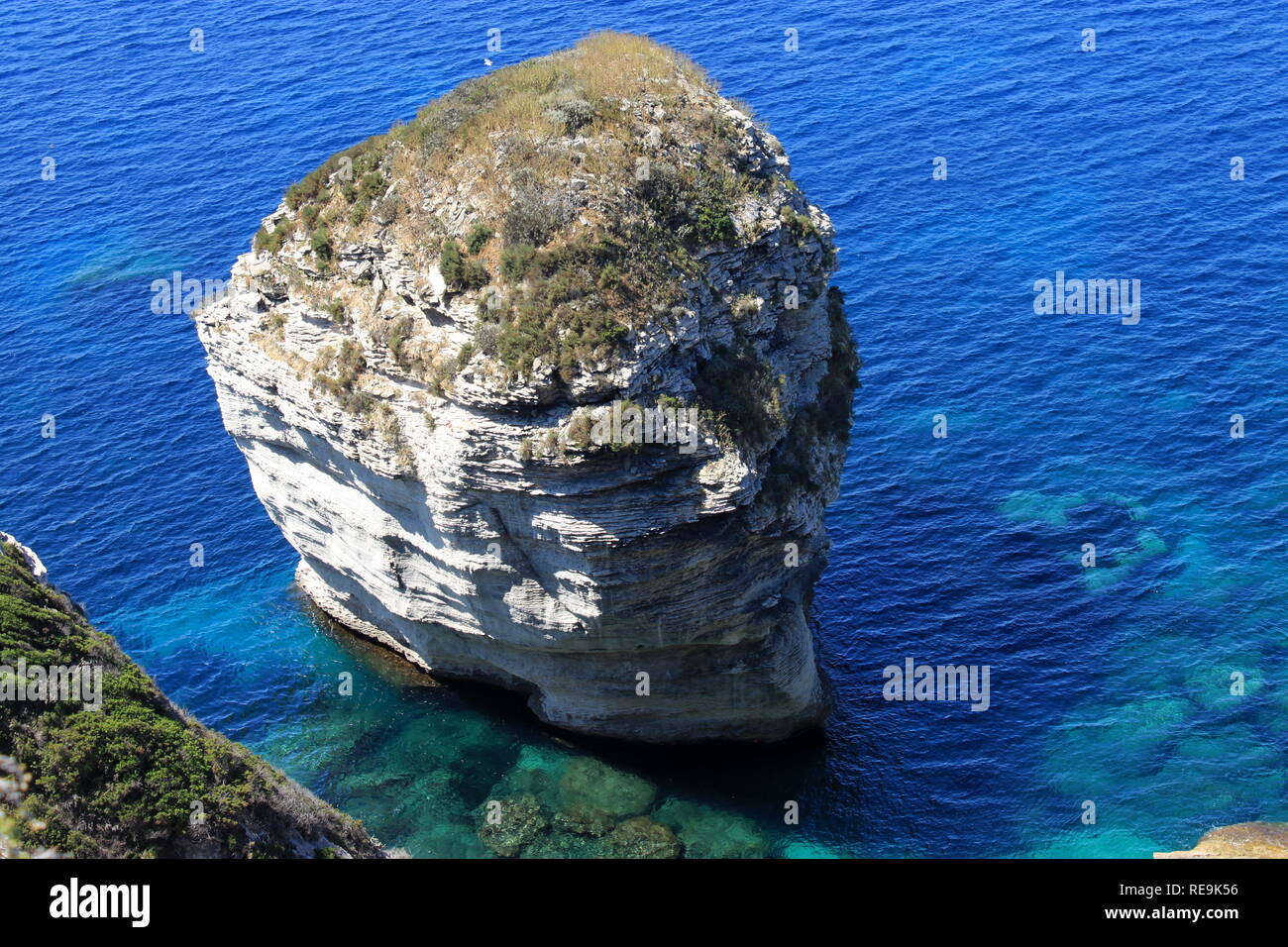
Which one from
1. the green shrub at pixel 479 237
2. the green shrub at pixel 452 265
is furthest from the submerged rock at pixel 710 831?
A: the green shrub at pixel 479 237

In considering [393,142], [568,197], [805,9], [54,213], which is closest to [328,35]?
[54,213]

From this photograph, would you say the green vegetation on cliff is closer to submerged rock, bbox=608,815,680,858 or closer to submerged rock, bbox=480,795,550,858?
submerged rock, bbox=480,795,550,858

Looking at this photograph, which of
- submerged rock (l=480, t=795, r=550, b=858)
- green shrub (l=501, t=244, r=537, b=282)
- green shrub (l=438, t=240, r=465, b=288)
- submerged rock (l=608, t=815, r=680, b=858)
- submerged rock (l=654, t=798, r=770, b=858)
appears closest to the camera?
green shrub (l=501, t=244, r=537, b=282)

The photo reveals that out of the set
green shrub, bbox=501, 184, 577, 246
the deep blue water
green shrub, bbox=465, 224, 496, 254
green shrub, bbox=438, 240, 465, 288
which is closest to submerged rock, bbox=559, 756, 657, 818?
the deep blue water

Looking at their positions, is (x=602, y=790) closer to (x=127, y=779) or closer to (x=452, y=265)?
(x=127, y=779)

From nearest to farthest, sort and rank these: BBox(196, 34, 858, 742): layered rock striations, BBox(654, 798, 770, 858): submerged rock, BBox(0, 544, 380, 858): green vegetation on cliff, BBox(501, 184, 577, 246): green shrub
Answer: BBox(0, 544, 380, 858): green vegetation on cliff → BBox(196, 34, 858, 742): layered rock striations → BBox(501, 184, 577, 246): green shrub → BBox(654, 798, 770, 858): submerged rock

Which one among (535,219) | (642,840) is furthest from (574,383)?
(642,840)
